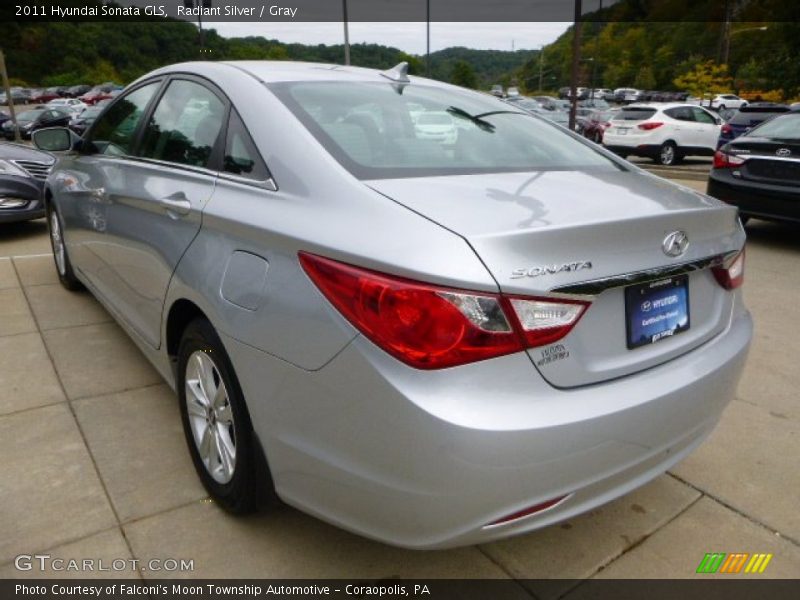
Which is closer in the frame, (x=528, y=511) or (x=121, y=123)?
(x=528, y=511)

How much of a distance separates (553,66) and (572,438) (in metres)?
127

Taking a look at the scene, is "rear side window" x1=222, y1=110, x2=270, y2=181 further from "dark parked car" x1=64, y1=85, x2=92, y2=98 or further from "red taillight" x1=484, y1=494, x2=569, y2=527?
"dark parked car" x1=64, y1=85, x2=92, y2=98

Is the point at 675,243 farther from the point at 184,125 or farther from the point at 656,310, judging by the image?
the point at 184,125

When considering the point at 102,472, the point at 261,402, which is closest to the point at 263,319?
the point at 261,402

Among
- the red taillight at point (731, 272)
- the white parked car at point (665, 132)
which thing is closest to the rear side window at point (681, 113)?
the white parked car at point (665, 132)

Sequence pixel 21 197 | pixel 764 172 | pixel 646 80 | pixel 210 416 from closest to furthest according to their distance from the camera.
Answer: pixel 210 416, pixel 764 172, pixel 21 197, pixel 646 80

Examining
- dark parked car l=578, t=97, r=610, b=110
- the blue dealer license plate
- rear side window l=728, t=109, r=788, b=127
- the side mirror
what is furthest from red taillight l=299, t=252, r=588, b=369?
dark parked car l=578, t=97, r=610, b=110

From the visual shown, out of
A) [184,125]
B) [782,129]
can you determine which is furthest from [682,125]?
[184,125]

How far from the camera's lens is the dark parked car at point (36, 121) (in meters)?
26.7

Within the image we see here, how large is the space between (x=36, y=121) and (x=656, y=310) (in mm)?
30906

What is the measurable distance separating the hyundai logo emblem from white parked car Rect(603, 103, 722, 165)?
15.0 meters

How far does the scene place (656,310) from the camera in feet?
6.09

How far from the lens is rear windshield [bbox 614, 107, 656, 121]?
52.0ft

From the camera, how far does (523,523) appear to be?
1.67 m
